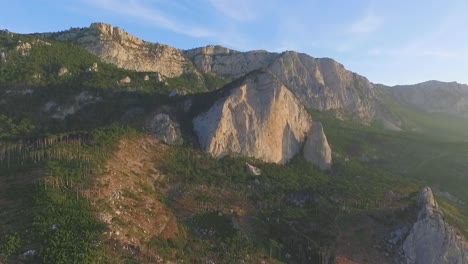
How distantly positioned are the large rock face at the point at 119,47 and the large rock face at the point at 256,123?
73.0 meters

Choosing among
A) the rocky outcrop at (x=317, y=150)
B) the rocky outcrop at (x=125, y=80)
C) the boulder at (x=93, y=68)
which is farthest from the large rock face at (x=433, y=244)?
the boulder at (x=93, y=68)

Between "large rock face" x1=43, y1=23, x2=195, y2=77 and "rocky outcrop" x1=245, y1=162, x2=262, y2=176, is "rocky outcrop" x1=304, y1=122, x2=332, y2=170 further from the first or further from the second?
"large rock face" x1=43, y1=23, x2=195, y2=77

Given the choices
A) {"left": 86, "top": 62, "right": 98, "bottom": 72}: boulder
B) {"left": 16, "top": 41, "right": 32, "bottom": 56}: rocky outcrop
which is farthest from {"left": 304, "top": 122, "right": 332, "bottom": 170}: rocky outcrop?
{"left": 16, "top": 41, "right": 32, "bottom": 56}: rocky outcrop

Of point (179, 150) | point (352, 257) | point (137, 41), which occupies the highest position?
point (137, 41)

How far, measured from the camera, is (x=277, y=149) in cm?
11675

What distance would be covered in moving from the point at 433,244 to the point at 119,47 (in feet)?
421

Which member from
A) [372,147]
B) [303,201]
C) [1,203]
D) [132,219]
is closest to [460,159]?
[372,147]

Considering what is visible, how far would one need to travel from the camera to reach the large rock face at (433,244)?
82.7m

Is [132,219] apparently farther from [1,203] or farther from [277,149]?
[277,149]

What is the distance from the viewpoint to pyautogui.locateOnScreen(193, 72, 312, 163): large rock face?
107938mm

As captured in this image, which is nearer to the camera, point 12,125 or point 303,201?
point 303,201

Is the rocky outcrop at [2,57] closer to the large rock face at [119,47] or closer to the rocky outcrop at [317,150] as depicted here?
the large rock face at [119,47]

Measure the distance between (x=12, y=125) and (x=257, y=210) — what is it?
56.6 metres

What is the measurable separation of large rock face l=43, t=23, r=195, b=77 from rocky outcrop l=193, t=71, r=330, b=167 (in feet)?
238
